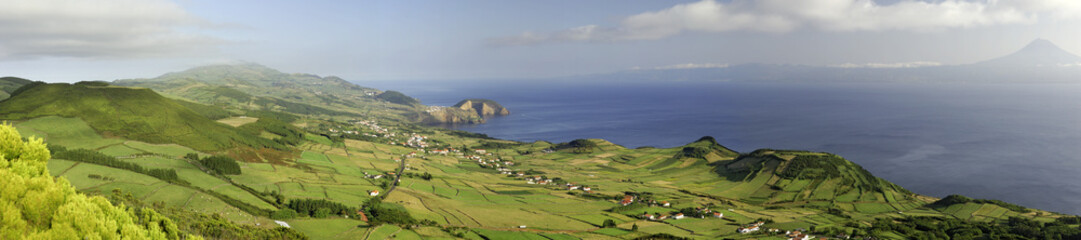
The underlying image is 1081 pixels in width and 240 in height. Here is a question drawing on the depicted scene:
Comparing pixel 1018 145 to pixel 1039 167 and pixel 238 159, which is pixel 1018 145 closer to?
pixel 1039 167

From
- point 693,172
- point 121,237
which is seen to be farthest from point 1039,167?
point 121,237

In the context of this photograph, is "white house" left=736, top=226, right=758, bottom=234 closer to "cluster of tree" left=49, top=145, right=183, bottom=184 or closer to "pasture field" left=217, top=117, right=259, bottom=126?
"cluster of tree" left=49, top=145, right=183, bottom=184

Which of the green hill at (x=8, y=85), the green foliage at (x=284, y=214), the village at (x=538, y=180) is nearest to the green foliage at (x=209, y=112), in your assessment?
the village at (x=538, y=180)

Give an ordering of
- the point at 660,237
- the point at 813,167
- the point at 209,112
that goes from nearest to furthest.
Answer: the point at 660,237 → the point at 813,167 → the point at 209,112

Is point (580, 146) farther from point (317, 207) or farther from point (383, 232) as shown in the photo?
point (383, 232)

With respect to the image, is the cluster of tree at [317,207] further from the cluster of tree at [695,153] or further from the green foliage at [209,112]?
the green foliage at [209,112]

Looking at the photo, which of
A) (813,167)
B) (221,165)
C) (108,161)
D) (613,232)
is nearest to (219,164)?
(221,165)
